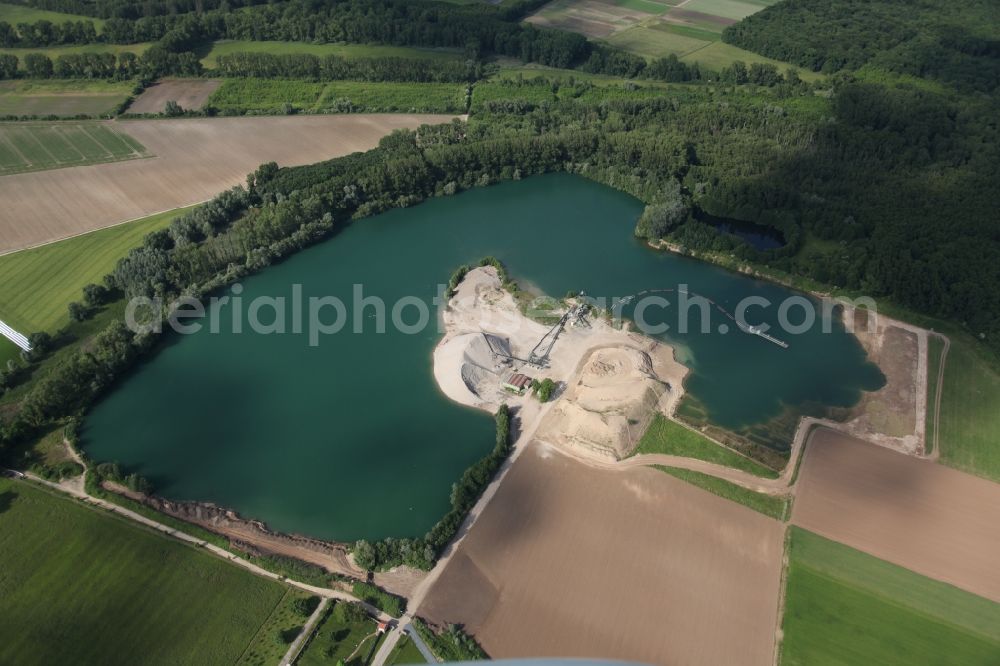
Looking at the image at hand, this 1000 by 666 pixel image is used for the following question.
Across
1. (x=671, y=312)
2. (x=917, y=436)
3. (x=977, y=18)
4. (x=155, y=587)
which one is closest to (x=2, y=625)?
(x=155, y=587)

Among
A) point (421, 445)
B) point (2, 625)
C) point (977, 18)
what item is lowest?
point (2, 625)

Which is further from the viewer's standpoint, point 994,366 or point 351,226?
point 351,226

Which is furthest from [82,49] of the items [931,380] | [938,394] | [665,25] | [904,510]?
[904,510]

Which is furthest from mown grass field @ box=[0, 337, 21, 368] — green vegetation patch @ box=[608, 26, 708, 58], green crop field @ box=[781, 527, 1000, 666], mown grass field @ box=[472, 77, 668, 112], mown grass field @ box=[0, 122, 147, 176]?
green vegetation patch @ box=[608, 26, 708, 58]

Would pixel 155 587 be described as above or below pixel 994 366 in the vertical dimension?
below

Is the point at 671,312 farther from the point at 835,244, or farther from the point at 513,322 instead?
the point at 835,244

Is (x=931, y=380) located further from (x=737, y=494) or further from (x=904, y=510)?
(x=737, y=494)
